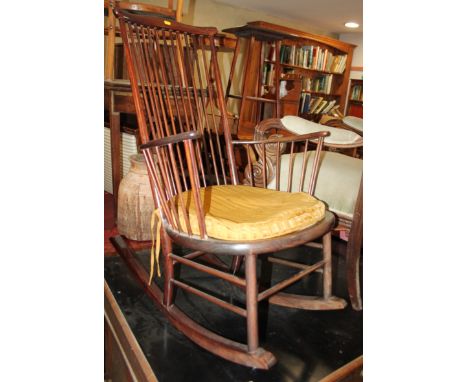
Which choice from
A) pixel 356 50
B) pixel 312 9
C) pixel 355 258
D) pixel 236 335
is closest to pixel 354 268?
pixel 355 258

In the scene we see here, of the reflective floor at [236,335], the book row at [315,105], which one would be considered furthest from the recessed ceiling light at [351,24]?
the reflective floor at [236,335]

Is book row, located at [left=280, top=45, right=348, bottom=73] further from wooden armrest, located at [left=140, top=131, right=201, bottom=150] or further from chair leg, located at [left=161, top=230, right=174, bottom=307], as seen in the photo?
wooden armrest, located at [left=140, top=131, right=201, bottom=150]

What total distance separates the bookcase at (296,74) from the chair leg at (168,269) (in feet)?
8.22

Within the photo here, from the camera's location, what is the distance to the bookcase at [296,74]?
3.91 m

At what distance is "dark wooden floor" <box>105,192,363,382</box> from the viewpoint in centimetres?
104

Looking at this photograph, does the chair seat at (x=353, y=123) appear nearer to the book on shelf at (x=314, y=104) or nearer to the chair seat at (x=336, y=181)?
Answer: the chair seat at (x=336, y=181)

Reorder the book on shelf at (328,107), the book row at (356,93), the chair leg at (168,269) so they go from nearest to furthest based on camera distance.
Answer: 1. the chair leg at (168,269)
2. the book on shelf at (328,107)
3. the book row at (356,93)

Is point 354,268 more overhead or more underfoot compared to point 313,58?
more underfoot

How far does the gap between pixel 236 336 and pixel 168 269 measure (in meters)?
0.32

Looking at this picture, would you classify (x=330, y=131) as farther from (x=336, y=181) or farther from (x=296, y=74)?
(x=296, y=74)

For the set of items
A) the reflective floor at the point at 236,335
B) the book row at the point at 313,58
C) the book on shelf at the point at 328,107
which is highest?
the book row at the point at 313,58

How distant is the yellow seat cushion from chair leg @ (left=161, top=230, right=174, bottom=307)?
151 millimetres

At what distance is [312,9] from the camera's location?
5156 millimetres

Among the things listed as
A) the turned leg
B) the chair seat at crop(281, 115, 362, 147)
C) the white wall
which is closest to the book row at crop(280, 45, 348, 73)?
the white wall
